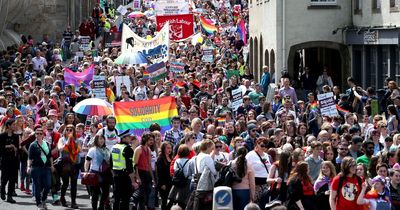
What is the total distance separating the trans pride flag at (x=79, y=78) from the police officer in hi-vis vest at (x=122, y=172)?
12.8 metres

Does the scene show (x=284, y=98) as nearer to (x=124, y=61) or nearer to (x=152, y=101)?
(x=152, y=101)

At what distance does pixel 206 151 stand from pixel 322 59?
78.6 ft

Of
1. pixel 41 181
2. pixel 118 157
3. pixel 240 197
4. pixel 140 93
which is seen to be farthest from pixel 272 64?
pixel 240 197

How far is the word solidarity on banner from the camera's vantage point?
81.4ft

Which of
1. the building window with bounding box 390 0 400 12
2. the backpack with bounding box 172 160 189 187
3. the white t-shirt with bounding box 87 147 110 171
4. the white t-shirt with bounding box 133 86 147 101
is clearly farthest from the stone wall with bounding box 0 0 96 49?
the backpack with bounding box 172 160 189 187

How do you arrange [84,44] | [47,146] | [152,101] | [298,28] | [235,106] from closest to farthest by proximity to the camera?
[47,146]
[152,101]
[235,106]
[298,28]
[84,44]

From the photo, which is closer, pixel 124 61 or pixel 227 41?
pixel 124 61

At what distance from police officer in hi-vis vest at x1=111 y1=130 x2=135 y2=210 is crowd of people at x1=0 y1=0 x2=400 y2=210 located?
0.02 m

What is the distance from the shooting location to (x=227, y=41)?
59688 mm

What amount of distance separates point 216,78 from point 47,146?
1469cm

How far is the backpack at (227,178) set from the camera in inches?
739

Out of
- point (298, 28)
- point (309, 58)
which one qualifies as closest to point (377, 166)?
point (298, 28)

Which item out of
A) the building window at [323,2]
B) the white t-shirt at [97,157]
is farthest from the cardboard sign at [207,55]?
the white t-shirt at [97,157]

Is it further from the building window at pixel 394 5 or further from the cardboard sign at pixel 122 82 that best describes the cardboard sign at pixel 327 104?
the cardboard sign at pixel 122 82
